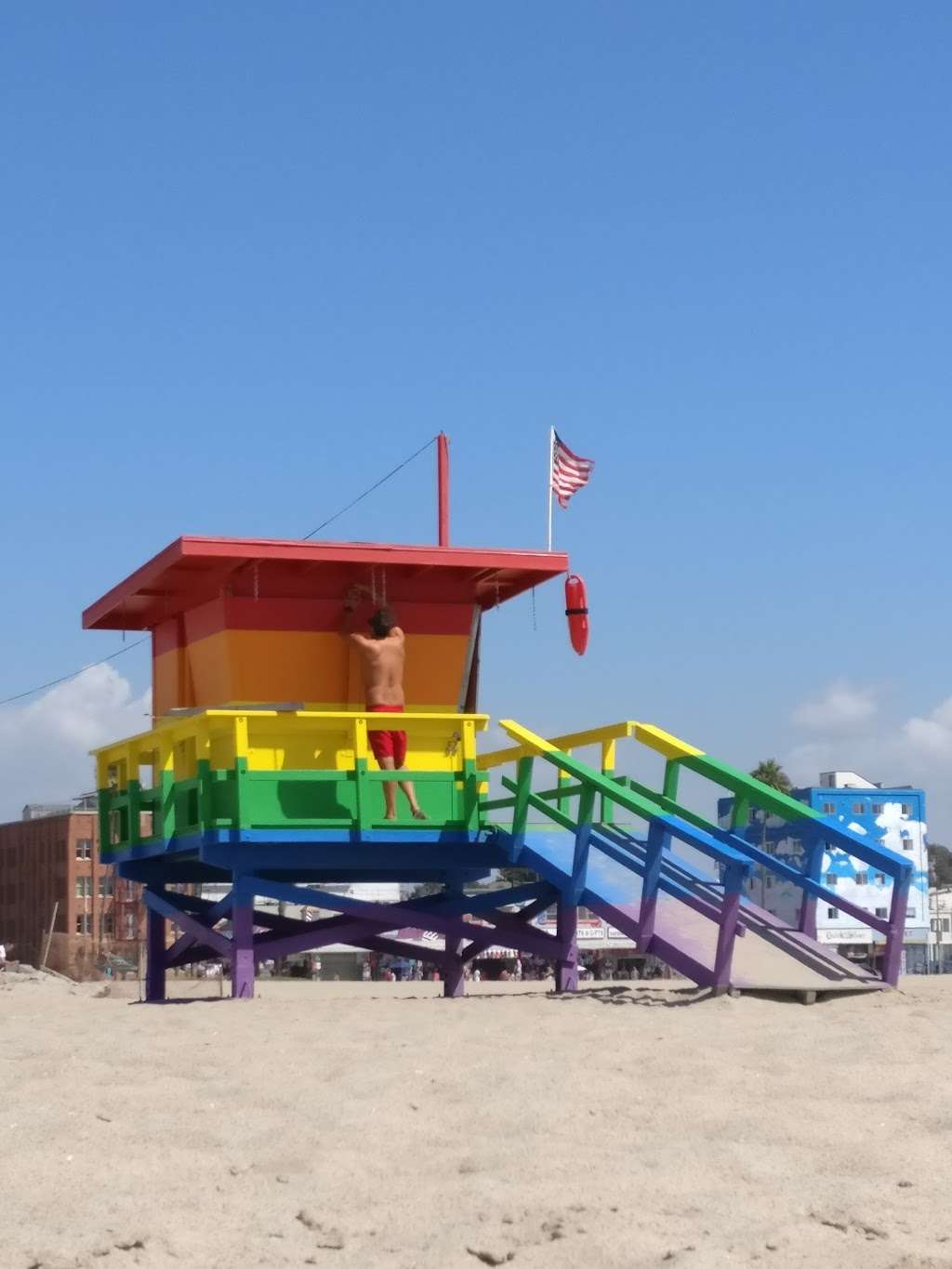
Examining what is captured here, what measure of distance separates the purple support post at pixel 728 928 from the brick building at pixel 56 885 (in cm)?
7910

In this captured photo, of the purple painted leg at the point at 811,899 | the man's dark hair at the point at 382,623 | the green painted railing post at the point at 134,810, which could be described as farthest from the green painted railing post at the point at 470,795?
the green painted railing post at the point at 134,810

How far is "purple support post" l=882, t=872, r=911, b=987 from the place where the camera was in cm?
992

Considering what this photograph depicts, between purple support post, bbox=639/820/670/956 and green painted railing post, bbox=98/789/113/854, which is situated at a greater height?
green painted railing post, bbox=98/789/113/854

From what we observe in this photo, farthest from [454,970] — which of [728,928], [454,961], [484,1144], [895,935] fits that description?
[484,1144]

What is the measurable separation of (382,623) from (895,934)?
4.92 m

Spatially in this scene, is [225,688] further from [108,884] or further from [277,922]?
[108,884]

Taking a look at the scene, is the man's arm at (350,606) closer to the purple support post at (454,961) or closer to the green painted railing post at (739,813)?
the purple support post at (454,961)

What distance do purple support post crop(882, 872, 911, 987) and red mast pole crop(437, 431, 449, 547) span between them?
6143 mm

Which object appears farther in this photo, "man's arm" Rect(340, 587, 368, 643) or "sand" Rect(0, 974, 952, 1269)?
"man's arm" Rect(340, 587, 368, 643)

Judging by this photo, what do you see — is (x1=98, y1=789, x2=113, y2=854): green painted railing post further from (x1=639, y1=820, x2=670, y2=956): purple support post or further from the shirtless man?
(x1=639, y1=820, x2=670, y2=956): purple support post

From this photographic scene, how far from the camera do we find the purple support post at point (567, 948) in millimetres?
12656

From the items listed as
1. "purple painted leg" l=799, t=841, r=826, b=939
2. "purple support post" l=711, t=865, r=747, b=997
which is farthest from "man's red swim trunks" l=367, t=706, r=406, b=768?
"purple support post" l=711, t=865, r=747, b=997

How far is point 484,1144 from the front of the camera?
579 centimetres

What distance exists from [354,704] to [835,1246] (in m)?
9.35
